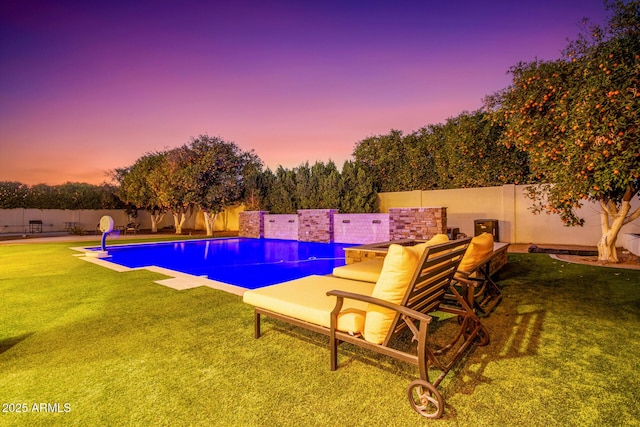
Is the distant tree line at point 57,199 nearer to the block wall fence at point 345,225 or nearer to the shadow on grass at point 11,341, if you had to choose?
the block wall fence at point 345,225

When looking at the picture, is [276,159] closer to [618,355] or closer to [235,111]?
[235,111]

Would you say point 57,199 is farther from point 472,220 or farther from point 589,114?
point 589,114

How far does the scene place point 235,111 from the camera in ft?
57.9

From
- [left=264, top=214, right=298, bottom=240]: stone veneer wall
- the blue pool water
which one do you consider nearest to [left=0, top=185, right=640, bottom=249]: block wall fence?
[left=264, top=214, right=298, bottom=240]: stone veneer wall

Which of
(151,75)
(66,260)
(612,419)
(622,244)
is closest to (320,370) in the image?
(612,419)

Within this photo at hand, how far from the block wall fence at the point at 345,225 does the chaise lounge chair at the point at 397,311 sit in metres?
9.39

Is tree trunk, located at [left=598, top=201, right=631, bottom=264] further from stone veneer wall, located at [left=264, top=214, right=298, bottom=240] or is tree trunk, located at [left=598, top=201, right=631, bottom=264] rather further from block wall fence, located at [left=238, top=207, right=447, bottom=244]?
stone veneer wall, located at [left=264, top=214, right=298, bottom=240]

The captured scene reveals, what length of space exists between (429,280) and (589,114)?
6.27m

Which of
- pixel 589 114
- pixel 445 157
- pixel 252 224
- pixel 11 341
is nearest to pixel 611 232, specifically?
pixel 589 114

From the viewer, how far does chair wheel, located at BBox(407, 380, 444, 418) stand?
2012mm

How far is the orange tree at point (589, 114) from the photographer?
5672 millimetres

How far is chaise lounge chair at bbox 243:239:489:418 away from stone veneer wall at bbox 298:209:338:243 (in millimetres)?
12657

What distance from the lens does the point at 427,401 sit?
211 centimetres

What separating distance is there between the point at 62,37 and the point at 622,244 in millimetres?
24071
